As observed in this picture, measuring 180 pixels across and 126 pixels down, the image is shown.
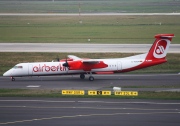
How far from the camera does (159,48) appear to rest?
46594 millimetres

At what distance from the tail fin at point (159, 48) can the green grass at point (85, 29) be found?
85.3 ft

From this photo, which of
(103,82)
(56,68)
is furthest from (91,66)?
(56,68)

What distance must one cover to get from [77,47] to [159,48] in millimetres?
22675

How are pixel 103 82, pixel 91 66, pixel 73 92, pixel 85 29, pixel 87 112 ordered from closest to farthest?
pixel 87 112 < pixel 73 92 < pixel 103 82 < pixel 91 66 < pixel 85 29

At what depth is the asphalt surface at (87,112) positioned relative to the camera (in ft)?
90.2

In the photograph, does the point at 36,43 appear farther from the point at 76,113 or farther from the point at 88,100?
the point at 76,113

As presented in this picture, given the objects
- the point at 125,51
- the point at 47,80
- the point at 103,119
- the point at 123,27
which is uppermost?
the point at 123,27

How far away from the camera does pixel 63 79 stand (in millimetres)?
47312

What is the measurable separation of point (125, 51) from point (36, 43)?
16398 millimetres

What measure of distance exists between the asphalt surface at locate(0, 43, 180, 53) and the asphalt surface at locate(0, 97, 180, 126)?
96.9ft

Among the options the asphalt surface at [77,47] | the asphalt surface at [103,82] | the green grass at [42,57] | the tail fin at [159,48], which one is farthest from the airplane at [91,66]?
the asphalt surface at [77,47]

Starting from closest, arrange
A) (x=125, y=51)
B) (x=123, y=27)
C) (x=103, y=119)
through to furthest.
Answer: (x=103, y=119) → (x=125, y=51) → (x=123, y=27)

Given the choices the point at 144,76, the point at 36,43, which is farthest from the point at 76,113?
the point at 36,43

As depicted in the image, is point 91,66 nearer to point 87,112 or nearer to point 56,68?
point 56,68
